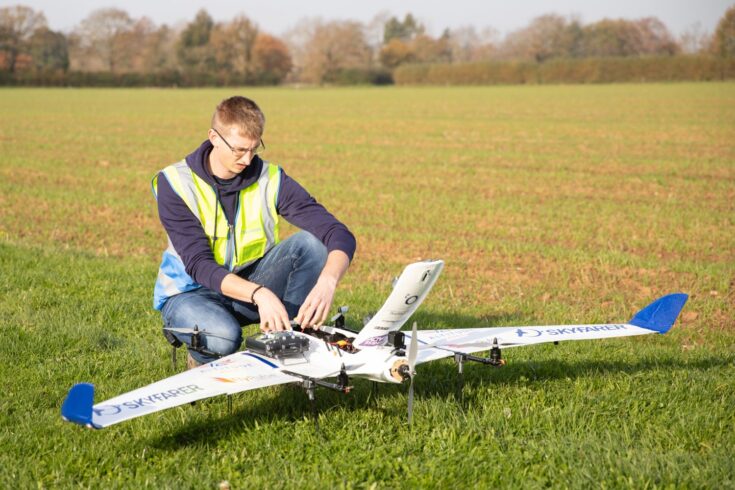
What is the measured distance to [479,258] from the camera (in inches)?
430

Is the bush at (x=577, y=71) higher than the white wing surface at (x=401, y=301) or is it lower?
higher

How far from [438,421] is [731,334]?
395 cm

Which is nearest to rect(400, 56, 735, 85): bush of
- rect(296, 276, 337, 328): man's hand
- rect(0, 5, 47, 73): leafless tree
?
rect(0, 5, 47, 73): leafless tree

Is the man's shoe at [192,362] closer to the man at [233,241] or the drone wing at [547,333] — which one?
the man at [233,241]

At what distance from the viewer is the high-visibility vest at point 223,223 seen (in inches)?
209

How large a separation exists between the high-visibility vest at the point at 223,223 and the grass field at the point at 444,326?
813 mm

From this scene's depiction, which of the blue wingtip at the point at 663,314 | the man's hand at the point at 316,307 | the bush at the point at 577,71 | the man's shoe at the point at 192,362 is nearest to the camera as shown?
the man's hand at the point at 316,307

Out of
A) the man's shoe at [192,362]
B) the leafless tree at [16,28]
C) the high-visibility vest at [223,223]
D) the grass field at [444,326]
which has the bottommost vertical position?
the grass field at [444,326]

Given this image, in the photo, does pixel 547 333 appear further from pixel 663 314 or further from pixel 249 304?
pixel 249 304

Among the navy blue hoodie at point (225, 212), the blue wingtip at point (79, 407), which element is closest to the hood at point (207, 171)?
the navy blue hoodie at point (225, 212)

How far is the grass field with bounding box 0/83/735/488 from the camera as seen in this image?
425 centimetres

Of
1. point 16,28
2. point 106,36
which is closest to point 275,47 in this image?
point 106,36

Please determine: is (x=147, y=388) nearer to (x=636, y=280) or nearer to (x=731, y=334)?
(x=731, y=334)

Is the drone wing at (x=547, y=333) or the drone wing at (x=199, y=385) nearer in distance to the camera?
the drone wing at (x=199, y=385)
